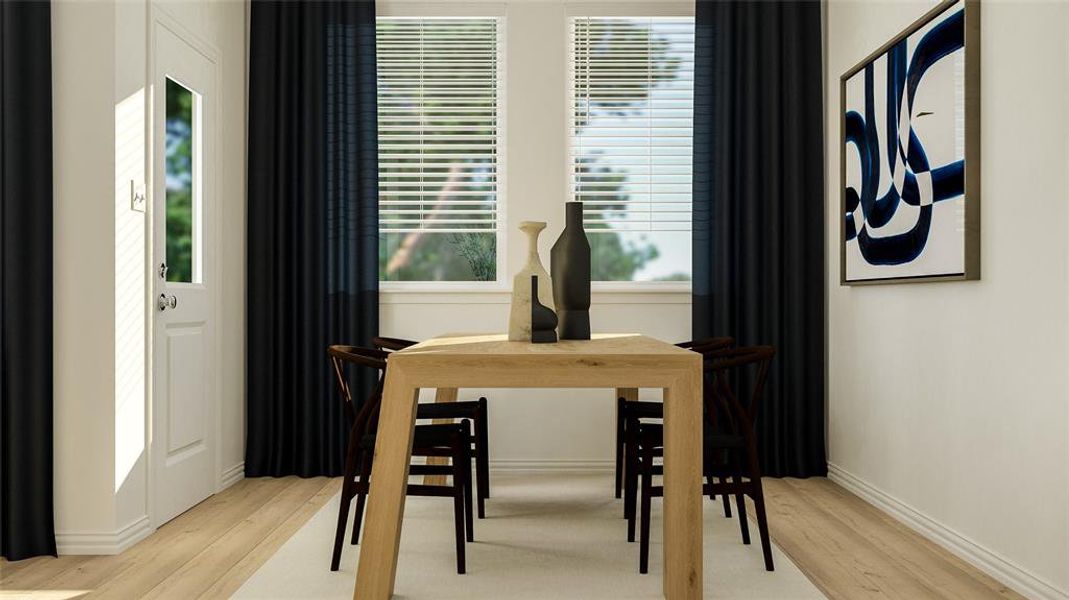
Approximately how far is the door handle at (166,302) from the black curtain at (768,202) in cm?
250

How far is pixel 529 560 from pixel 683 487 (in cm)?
75

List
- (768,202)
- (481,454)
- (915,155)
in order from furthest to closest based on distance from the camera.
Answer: (768,202), (481,454), (915,155)

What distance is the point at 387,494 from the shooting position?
2402mm

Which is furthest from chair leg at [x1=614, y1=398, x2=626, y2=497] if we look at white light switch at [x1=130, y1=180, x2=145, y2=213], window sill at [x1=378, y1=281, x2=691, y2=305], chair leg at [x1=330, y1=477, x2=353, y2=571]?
white light switch at [x1=130, y1=180, x2=145, y2=213]

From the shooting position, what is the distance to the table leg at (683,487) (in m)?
2.39

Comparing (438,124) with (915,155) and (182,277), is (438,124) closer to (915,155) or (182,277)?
(182,277)

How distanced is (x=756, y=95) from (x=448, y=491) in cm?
271

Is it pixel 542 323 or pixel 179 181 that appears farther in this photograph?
pixel 179 181

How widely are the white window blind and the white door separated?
0.96 m

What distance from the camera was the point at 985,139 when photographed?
2.86 m

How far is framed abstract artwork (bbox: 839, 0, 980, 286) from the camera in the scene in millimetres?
2910

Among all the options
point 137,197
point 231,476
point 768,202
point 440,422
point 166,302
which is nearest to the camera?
point 137,197

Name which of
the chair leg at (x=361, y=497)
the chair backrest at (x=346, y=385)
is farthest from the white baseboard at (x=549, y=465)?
the chair backrest at (x=346, y=385)

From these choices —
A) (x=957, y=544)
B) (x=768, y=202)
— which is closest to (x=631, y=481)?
(x=957, y=544)
